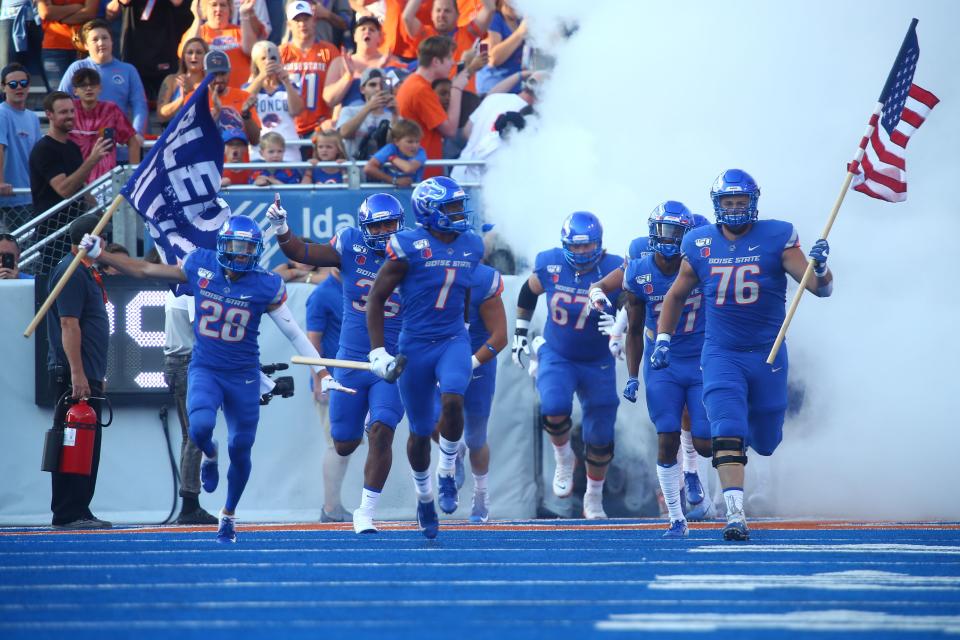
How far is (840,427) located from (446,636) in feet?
23.0

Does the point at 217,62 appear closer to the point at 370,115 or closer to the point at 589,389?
the point at 370,115

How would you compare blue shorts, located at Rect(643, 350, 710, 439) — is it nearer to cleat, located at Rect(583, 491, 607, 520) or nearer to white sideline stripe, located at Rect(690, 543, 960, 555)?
cleat, located at Rect(583, 491, 607, 520)

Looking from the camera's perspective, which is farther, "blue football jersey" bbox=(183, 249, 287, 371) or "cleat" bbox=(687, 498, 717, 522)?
"cleat" bbox=(687, 498, 717, 522)

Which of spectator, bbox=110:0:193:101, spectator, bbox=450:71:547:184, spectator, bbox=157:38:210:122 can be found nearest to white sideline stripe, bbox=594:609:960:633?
spectator, bbox=450:71:547:184

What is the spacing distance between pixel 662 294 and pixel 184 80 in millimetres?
5176

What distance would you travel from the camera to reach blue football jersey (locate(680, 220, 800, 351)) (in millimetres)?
8609


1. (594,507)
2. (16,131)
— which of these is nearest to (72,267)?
(16,131)

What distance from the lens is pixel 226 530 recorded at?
28.2 ft

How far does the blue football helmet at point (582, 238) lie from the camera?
1080cm

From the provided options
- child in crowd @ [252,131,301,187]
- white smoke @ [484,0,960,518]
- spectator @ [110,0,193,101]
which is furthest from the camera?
spectator @ [110,0,193,101]

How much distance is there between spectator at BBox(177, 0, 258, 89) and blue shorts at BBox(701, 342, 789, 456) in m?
6.85

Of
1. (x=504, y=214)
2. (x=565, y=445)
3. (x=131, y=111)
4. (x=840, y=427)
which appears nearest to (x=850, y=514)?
(x=840, y=427)

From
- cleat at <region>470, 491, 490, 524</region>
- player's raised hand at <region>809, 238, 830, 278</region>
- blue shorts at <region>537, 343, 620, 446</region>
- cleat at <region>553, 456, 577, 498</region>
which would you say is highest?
player's raised hand at <region>809, 238, 830, 278</region>

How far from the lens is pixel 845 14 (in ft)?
41.3
